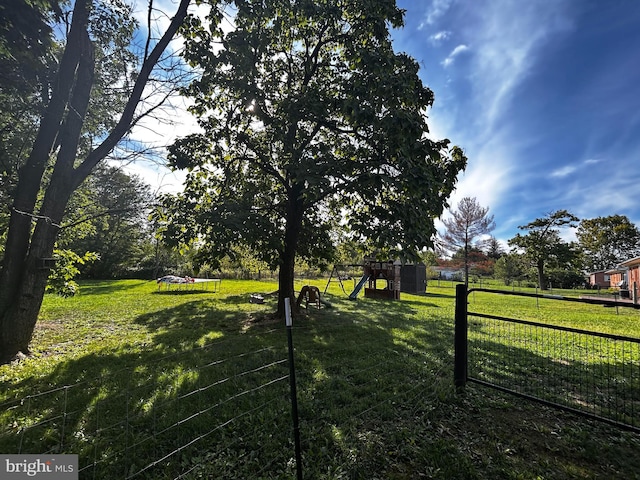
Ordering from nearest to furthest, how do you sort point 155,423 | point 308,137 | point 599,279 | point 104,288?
point 155,423, point 308,137, point 104,288, point 599,279

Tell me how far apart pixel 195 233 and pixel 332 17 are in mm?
5686

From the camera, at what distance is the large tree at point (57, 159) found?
493 cm

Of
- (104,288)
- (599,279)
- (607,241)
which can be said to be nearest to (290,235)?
(104,288)

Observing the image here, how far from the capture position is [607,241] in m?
45.2

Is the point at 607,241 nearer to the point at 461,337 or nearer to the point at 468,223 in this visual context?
the point at 468,223

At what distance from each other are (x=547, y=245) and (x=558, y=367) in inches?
1275

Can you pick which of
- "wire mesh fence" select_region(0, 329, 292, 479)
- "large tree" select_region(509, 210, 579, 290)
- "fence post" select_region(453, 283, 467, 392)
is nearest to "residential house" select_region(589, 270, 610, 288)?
"large tree" select_region(509, 210, 579, 290)

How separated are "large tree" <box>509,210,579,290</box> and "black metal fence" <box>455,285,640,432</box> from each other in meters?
28.8

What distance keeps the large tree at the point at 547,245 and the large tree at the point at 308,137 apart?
1235 inches

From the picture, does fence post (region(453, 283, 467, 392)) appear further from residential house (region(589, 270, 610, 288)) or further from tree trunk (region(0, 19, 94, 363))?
residential house (region(589, 270, 610, 288))

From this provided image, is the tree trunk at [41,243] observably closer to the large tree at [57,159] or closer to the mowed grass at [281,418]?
the large tree at [57,159]

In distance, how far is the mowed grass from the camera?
243cm

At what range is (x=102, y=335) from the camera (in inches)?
256

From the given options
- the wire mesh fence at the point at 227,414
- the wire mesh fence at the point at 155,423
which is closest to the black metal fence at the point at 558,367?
the wire mesh fence at the point at 227,414
